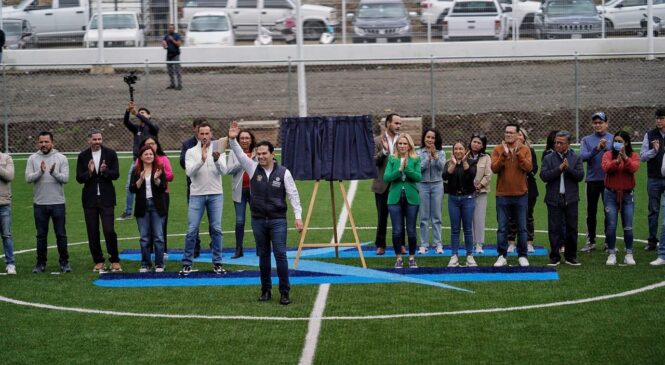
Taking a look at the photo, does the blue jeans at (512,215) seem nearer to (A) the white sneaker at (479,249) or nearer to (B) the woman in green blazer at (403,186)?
(B) the woman in green blazer at (403,186)

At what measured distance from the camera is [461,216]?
17562 millimetres

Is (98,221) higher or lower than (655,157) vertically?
lower

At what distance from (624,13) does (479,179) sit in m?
22.6

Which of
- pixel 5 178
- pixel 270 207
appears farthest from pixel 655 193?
pixel 5 178

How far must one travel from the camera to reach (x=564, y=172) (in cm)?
1727

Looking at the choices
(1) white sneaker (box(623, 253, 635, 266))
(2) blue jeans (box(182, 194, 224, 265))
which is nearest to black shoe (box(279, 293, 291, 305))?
(2) blue jeans (box(182, 194, 224, 265))

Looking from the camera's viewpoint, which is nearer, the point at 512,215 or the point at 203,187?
the point at 203,187

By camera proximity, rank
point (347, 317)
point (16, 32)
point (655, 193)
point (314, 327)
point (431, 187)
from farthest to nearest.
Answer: point (16, 32), point (431, 187), point (655, 193), point (347, 317), point (314, 327)

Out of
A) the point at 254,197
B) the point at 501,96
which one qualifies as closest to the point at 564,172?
the point at 254,197

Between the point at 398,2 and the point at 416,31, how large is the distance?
123cm

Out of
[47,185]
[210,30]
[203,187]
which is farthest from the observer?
[210,30]

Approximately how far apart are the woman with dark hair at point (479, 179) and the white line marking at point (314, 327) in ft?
10.8

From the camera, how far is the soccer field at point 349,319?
12.6m

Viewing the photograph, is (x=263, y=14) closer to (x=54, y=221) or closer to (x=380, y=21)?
(x=380, y=21)
